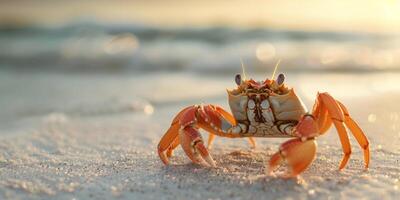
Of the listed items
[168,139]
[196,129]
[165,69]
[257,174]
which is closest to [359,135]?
[257,174]

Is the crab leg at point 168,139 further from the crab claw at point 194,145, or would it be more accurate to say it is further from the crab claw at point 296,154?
the crab claw at point 296,154

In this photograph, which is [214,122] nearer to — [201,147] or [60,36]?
[201,147]

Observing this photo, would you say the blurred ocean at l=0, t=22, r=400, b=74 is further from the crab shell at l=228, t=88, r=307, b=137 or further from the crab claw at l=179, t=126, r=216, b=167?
the crab claw at l=179, t=126, r=216, b=167

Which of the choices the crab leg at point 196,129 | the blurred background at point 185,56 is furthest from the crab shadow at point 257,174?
the blurred background at point 185,56

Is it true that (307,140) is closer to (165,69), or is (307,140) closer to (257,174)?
(257,174)

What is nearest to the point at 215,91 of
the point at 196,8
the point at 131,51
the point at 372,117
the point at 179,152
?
the point at 372,117

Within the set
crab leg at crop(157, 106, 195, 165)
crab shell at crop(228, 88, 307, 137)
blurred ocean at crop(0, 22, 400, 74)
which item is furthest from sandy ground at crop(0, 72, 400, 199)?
blurred ocean at crop(0, 22, 400, 74)
